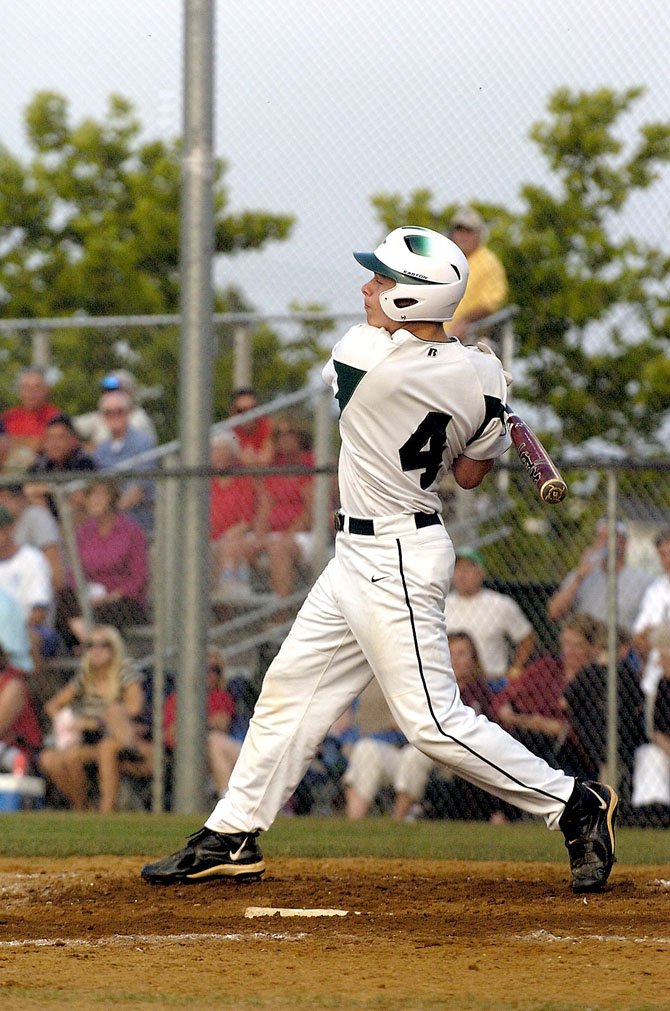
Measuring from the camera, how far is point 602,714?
8.07 m

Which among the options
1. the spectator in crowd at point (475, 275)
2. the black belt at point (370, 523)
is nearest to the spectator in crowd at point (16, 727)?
the spectator in crowd at point (475, 275)

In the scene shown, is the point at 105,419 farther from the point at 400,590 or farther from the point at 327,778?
the point at 400,590

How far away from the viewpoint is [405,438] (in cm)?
495

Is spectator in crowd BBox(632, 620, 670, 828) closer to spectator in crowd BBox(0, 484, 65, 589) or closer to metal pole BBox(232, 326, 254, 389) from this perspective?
spectator in crowd BBox(0, 484, 65, 589)

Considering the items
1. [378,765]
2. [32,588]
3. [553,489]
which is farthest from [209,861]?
[32,588]

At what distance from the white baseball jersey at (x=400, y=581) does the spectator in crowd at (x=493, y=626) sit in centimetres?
338

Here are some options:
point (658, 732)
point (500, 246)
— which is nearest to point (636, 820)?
point (658, 732)

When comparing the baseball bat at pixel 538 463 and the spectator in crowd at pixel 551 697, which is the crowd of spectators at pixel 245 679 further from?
the baseball bat at pixel 538 463

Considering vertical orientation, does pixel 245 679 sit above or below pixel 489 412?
below

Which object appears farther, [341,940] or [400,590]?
[400,590]

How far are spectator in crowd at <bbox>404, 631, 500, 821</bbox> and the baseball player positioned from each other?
120 inches

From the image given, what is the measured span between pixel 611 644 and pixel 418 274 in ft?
11.5

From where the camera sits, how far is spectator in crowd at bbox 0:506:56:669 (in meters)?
9.05

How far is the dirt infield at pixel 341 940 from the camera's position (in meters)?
3.58
